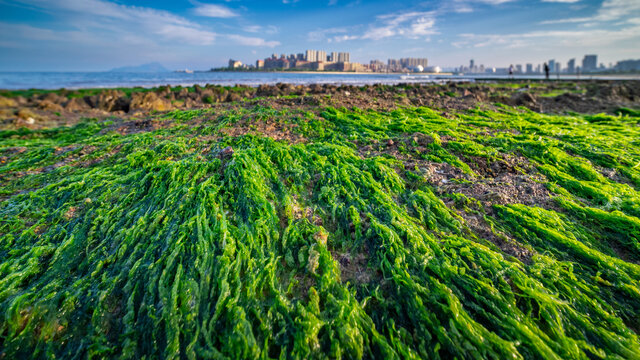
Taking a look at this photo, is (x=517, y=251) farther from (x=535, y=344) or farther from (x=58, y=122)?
(x=58, y=122)

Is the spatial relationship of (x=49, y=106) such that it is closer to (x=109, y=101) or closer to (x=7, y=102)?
(x=7, y=102)

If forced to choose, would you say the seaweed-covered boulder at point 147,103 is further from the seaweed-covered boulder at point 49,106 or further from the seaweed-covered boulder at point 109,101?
the seaweed-covered boulder at point 49,106

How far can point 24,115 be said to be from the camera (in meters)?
6.96

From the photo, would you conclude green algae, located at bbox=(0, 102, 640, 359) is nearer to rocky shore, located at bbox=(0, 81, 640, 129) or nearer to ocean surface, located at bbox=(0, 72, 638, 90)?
rocky shore, located at bbox=(0, 81, 640, 129)

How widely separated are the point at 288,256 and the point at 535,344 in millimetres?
1670

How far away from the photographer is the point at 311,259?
199 cm

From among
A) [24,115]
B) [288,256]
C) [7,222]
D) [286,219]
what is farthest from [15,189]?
[24,115]

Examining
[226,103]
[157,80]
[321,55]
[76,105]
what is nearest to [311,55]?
[321,55]

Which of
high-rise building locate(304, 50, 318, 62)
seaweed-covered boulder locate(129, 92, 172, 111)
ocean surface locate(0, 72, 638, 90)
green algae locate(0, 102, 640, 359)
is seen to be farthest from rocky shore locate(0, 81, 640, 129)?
high-rise building locate(304, 50, 318, 62)

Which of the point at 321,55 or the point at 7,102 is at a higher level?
the point at 321,55

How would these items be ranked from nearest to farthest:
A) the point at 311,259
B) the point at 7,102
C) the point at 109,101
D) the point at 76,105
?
the point at 311,259, the point at 7,102, the point at 76,105, the point at 109,101

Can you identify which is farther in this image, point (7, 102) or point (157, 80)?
point (157, 80)

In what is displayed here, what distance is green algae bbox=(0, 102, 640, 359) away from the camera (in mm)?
1520

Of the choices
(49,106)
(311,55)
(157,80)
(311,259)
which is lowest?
(311,259)
